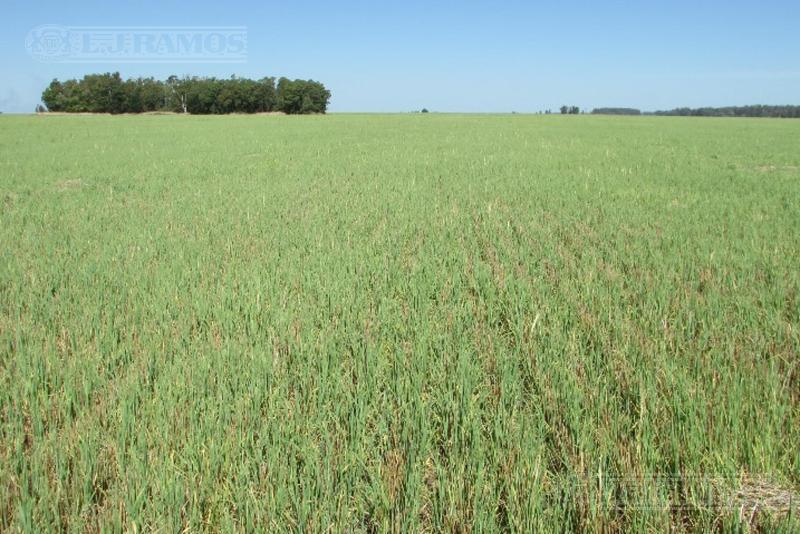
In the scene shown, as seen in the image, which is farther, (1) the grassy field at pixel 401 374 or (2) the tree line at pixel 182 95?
(2) the tree line at pixel 182 95

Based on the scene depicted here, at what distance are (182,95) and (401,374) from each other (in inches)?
3856

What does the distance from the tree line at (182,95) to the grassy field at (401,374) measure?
290 feet

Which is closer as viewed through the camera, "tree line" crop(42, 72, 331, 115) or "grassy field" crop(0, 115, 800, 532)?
"grassy field" crop(0, 115, 800, 532)

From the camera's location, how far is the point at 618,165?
11469 mm

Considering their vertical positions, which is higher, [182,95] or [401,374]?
[182,95]

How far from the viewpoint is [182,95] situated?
87.9 metres

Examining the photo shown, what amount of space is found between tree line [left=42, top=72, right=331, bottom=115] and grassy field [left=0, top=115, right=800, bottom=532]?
88445 millimetres

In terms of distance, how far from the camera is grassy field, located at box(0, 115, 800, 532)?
1.52 metres

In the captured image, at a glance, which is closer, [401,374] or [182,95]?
[401,374]

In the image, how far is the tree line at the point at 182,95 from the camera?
80625 mm

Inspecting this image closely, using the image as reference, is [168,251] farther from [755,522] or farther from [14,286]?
[755,522]

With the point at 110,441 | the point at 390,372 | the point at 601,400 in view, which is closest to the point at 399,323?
the point at 390,372

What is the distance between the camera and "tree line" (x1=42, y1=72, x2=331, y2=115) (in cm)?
8062

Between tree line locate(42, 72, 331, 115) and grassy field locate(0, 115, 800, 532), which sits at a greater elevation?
tree line locate(42, 72, 331, 115)
